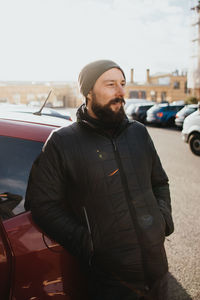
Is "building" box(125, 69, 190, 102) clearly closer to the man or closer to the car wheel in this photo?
the car wheel

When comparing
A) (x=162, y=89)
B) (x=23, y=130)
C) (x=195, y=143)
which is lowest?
(x=162, y=89)

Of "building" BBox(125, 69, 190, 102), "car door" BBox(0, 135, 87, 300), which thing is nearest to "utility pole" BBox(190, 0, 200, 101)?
"building" BBox(125, 69, 190, 102)

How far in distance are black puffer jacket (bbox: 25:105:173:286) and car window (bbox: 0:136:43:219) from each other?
0.05 m

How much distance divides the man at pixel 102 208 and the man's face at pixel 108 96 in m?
0.06

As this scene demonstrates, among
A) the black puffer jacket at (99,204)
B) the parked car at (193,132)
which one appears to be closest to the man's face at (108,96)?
the black puffer jacket at (99,204)

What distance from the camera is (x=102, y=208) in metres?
1.42

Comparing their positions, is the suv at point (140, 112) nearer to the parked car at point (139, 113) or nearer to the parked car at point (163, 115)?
the parked car at point (139, 113)

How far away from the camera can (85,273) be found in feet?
5.13

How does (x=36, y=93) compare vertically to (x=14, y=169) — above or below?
below

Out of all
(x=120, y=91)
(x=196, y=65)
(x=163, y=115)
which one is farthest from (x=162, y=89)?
(x=120, y=91)

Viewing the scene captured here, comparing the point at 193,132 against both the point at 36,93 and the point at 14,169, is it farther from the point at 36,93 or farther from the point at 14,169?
the point at 36,93

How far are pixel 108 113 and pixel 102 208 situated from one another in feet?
1.76

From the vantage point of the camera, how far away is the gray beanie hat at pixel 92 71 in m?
1.63

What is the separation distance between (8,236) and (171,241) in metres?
2.46
